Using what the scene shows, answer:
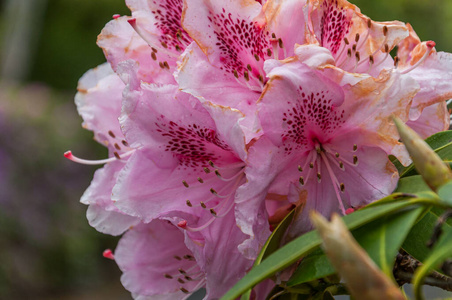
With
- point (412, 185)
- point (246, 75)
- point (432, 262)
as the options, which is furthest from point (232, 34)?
point (432, 262)

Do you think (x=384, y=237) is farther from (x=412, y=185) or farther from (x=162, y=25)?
(x=162, y=25)

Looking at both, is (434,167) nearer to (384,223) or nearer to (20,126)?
(384,223)

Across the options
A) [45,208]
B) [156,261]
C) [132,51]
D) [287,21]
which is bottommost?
[45,208]

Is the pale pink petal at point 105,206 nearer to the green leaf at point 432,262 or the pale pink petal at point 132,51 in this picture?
the pale pink petal at point 132,51

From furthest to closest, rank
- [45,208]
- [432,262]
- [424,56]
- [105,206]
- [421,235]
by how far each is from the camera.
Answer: [45,208] < [105,206] < [424,56] < [421,235] < [432,262]

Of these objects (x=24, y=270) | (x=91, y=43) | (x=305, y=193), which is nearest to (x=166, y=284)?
(x=305, y=193)

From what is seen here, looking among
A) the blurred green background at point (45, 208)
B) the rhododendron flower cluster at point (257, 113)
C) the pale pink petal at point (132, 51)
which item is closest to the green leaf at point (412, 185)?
the rhododendron flower cluster at point (257, 113)

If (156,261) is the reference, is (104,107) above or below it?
above
